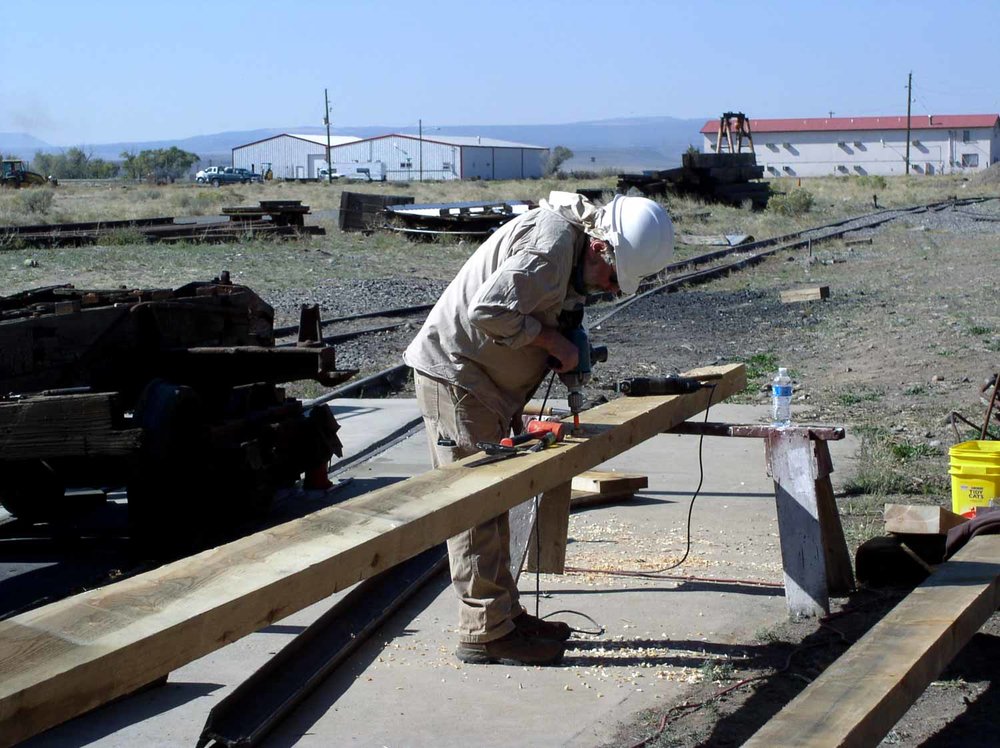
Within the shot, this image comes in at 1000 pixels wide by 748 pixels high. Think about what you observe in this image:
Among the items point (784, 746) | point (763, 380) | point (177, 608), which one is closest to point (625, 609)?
point (784, 746)

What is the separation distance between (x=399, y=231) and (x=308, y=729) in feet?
86.0

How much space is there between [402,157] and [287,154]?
22.6m

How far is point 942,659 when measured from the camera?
3.83 meters

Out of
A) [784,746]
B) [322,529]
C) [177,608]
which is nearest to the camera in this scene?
[177,608]

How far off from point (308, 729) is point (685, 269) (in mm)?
20744

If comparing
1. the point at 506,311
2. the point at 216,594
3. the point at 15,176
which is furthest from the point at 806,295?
the point at 15,176

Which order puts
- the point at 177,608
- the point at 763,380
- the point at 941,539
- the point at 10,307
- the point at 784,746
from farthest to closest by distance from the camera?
the point at 763,380 < the point at 10,307 < the point at 941,539 < the point at 784,746 < the point at 177,608

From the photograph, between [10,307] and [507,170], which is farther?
[507,170]

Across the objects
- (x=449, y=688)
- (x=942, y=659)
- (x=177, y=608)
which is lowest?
(x=449, y=688)

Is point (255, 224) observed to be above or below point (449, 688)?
above

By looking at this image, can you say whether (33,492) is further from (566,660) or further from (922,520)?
(922,520)

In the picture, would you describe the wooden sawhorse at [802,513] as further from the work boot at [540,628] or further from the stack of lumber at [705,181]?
the stack of lumber at [705,181]

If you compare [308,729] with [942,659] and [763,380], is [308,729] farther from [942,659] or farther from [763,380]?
[763,380]

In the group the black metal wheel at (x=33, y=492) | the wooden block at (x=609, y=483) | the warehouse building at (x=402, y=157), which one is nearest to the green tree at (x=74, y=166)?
the warehouse building at (x=402, y=157)
